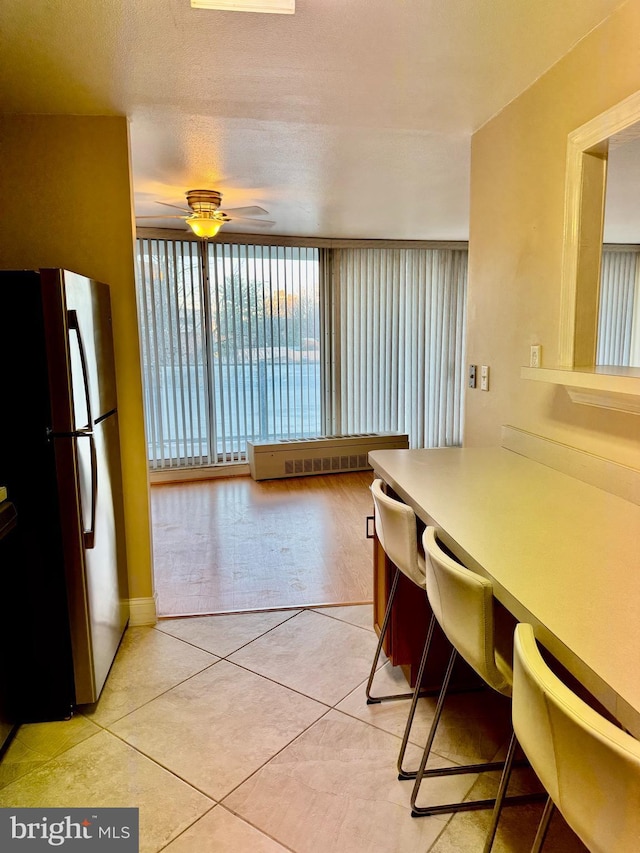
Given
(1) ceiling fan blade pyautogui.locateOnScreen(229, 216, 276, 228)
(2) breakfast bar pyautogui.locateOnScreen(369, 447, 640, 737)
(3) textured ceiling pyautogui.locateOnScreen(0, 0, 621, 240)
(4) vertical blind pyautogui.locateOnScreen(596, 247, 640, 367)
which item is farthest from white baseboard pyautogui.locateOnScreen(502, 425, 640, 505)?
(4) vertical blind pyautogui.locateOnScreen(596, 247, 640, 367)

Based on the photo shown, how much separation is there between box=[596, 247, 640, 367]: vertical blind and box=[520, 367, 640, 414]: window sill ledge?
5.18 m

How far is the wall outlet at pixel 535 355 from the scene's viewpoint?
7.44 ft

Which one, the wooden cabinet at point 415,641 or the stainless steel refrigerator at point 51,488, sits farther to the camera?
the wooden cabinet at point 415,641

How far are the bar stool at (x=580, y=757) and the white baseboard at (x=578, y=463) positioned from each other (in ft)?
3.21

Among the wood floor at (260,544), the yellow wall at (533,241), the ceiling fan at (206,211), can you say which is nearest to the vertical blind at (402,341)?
the wood floor at (260,544)

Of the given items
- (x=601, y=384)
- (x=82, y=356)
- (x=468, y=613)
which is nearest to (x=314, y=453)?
(x=82, y=356)

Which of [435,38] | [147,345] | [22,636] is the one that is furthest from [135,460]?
[147,345]

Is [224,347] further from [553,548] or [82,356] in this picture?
[553,548]

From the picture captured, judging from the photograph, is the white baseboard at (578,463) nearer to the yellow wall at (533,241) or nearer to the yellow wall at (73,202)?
the yellow wall at (533,241)

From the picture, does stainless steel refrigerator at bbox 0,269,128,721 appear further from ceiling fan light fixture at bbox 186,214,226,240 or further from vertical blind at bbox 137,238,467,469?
vertical blind at bbox 137,238,467,469

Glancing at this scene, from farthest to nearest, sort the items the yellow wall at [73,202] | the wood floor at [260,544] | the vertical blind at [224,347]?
the vertical blind at [224,347] < the wood floor at [260,544] < the yellow wall at [73,202]

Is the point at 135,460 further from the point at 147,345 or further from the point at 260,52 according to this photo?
the point at 147,345

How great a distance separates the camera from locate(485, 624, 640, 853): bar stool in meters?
0.72

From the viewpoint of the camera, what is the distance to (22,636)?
200cm
